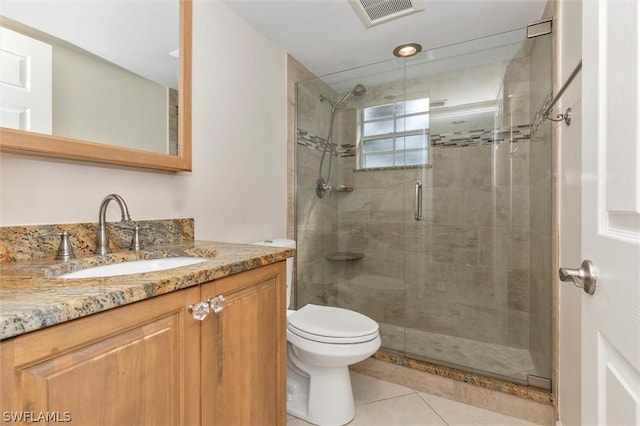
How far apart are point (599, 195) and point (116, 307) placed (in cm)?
97

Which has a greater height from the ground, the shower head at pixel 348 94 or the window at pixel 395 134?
the shower head at pixel 348 94

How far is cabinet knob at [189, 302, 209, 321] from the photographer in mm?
773

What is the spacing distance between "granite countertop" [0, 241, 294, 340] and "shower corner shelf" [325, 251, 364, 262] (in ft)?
5.11

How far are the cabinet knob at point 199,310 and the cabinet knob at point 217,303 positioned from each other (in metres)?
0.02

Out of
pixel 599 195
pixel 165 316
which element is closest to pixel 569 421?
pixel 599 195

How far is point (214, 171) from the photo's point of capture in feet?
5.23

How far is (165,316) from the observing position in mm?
717

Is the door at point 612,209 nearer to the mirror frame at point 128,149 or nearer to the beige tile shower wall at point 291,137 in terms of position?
the mirror frame at point 128,149

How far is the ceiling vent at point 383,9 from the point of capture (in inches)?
62.6

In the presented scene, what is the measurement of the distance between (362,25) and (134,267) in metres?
1.76

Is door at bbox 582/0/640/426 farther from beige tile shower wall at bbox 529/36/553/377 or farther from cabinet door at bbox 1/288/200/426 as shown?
beige tile shower wall at bbox 529/36/553/377

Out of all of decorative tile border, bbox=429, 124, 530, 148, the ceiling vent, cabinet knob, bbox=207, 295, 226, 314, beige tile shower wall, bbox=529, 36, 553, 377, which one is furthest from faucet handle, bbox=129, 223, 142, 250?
decorative tile border, bbox=429, 124, 530, 148

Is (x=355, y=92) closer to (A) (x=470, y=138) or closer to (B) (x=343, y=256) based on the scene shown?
(A) (x=470, y=138)

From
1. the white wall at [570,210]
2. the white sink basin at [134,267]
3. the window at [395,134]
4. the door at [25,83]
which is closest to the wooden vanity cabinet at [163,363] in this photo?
the white sink basin at [134,267]
